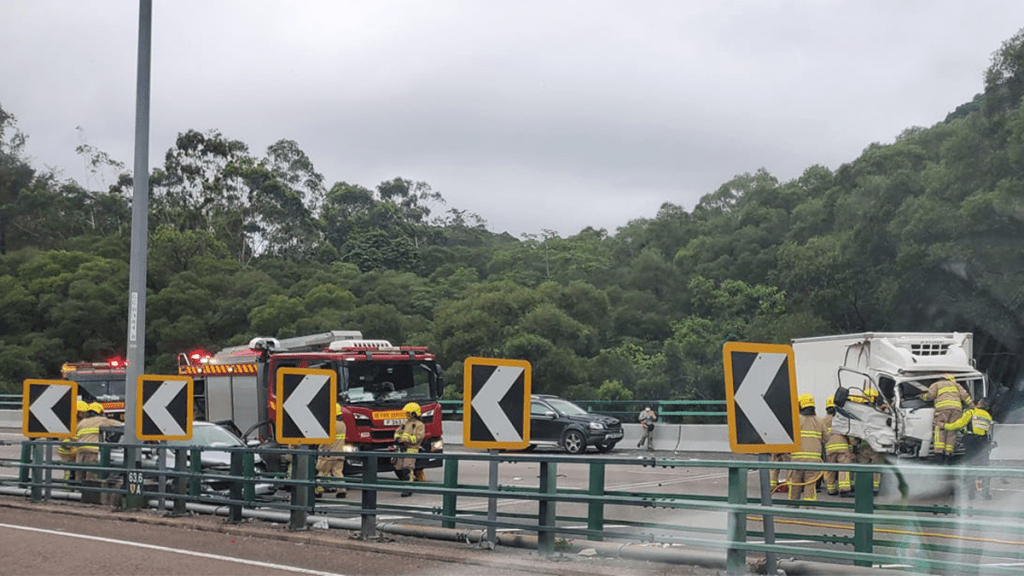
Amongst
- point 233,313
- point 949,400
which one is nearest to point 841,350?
point 949,400

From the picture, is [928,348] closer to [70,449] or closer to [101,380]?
[70,449]

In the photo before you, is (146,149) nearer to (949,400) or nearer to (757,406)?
(757,406)

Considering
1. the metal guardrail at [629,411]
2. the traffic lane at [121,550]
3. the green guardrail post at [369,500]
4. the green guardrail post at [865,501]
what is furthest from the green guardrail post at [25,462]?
the metal guardrail at [629,411]

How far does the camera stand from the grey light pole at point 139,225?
15711mm

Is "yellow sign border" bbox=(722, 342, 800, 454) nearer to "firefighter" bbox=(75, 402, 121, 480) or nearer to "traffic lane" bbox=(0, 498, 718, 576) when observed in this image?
"traffic lane" bbox=(0, 498, 718, 576)

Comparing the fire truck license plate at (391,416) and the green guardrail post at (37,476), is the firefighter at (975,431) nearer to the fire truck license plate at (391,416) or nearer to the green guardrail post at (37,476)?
the fire truck license plate at (391,416)

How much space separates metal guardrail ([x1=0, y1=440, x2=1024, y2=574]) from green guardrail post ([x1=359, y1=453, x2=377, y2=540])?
14mm

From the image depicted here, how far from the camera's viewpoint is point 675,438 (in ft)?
101

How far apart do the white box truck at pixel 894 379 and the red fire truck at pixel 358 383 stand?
7.51 metres

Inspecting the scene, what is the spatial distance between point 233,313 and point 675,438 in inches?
1359

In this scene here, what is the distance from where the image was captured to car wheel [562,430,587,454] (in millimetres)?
29156

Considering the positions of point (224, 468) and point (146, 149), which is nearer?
point (146, 149)

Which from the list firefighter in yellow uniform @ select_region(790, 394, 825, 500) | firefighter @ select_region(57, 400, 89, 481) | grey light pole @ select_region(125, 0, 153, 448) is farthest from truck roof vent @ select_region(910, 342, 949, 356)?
firefighter @ select_region(57, 400, 89, 481)

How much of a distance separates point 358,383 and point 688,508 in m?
12.6
